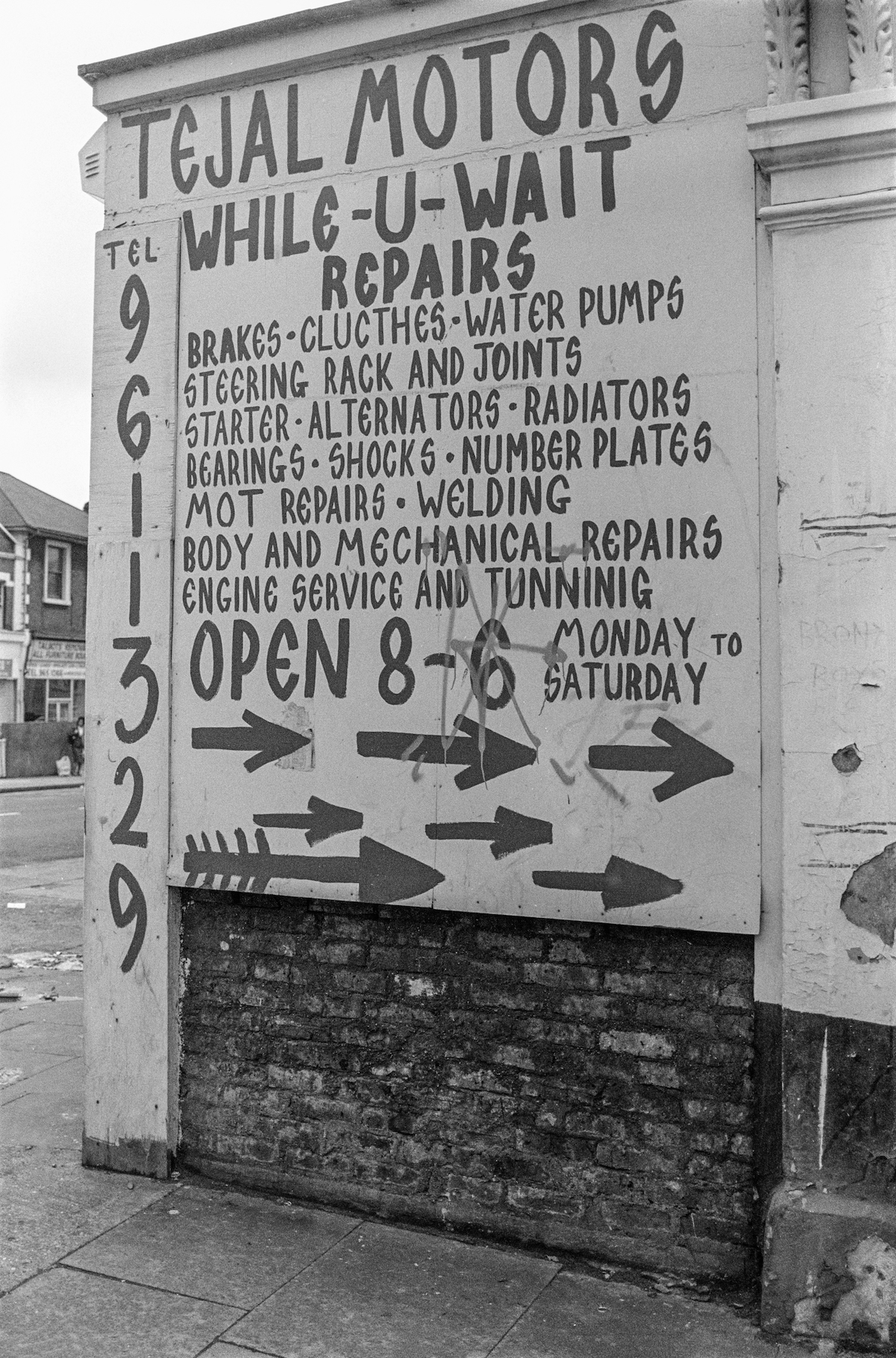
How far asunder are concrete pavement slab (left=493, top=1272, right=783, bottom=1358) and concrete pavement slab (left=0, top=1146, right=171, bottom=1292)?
5.08 ft

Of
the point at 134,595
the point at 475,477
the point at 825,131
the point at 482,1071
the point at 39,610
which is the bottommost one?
the point at 482,1071

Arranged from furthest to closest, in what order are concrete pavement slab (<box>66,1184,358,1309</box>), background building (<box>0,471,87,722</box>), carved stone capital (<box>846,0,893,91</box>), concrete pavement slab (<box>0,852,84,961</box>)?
background building (<box>0,471,87,722</box>), concrete pavement slab (<box>0,852,84,961</box>), concrete pavement slab (<box>66,1184,358,1309</box>), carved stone capital (<box>846,0,893,91</box>)

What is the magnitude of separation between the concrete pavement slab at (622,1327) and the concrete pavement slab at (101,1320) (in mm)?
880

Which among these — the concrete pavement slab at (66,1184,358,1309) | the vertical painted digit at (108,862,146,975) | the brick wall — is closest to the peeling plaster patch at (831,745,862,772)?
the brick wall

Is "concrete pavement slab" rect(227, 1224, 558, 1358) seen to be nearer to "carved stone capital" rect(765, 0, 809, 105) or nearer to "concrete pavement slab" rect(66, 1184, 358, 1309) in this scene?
"concrete pavement slab" rect(66, 1184, 358, 1309)

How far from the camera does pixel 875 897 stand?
347 centimetres

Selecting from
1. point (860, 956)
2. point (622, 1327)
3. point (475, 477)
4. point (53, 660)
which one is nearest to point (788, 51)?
point (475, 477)

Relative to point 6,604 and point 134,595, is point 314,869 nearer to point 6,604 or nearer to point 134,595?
point 134,595

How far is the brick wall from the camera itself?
373 centimetres

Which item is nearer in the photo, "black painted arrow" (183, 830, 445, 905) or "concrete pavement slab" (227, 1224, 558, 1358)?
"concrete pavement slab" (227, 1224, 558, 1358)

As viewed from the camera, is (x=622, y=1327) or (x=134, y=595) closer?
(x=622, y=1327)

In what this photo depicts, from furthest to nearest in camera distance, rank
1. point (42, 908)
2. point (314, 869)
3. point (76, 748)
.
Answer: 1. point (76, 748)
2. point (42, 908)
3. point (314, 869)

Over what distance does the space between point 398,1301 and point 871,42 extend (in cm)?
398

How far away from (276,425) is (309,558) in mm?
523
